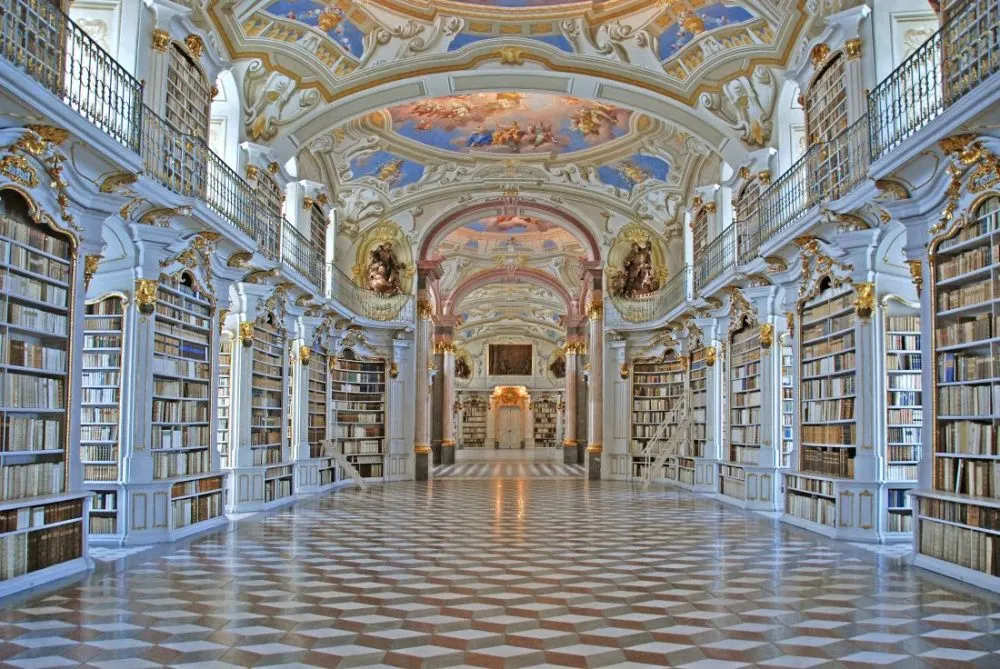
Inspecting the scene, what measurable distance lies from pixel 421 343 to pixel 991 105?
15979mm

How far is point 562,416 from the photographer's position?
4294cm

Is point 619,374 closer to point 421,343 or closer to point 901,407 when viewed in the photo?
point 421,343

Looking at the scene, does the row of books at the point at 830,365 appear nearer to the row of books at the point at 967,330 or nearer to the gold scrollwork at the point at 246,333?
the row of books at the point at 967,330

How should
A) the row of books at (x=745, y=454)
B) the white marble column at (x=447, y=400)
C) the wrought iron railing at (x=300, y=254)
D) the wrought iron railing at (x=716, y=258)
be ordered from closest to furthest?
the row of books at (x=745, y=454)
the wrought iron railing at (x=716, y=258)
the wrought iron railing at (x=300, y=254)
the white marble column at (x=447, y=400)

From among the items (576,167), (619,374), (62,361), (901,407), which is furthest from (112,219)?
(619,374)

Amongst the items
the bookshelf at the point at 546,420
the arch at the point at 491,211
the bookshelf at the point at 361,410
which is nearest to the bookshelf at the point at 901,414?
the bookshelf at the point at 361,410

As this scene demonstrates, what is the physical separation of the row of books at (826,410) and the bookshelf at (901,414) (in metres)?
0.53

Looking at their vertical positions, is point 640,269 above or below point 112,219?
above

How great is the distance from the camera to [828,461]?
34.1 ft

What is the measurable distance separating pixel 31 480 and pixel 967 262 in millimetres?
7781

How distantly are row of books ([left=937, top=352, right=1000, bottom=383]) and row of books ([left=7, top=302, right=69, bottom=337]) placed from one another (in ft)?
24.5

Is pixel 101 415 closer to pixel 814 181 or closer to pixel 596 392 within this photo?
pixel 814 181

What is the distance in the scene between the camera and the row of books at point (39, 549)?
6.50m

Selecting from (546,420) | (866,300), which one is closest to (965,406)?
(866,300)
